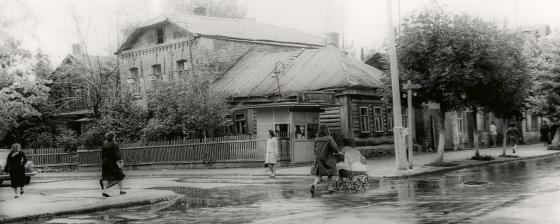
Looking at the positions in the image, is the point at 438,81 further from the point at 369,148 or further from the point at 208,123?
the point at 208,123

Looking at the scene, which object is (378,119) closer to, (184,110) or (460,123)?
(460,123)

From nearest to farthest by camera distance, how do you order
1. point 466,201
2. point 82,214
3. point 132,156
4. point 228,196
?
point 466,201 → point 82,214 → point 228,196 → point 132,156

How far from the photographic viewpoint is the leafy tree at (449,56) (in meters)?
23.6

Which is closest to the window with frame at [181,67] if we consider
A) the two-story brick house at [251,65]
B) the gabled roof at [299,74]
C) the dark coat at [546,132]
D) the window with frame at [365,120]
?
the two-story brick house at [251,65]

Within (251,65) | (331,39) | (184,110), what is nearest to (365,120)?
(331,39)

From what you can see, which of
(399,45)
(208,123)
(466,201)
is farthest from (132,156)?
(466,201)

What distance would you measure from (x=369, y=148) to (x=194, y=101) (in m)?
8.69

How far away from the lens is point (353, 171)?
16016 millimetres

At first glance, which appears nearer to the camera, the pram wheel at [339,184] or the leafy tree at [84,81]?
the pram wheel at [339,184]

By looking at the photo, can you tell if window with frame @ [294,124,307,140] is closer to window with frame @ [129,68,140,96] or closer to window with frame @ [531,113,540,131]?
window with frame @ [129,68,140,96]

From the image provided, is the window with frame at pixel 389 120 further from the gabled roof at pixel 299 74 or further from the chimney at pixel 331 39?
the chimney at pixel 331 39

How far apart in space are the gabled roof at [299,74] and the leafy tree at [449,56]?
6.61m

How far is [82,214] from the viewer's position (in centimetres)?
1378

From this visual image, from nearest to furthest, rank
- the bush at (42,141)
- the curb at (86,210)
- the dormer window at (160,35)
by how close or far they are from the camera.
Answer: the curb at (86,210)
the bush at (42,141)
the dormer window at (160,35)
